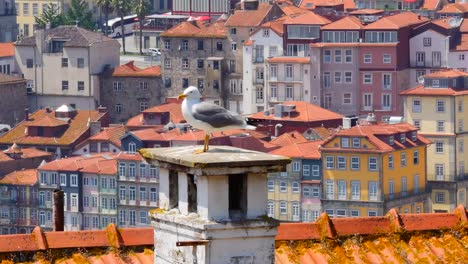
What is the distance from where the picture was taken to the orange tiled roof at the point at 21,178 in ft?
408

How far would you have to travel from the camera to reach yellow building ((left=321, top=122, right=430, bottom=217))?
11438 centimetres

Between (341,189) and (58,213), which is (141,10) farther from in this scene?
(58,213)

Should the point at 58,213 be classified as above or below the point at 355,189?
above

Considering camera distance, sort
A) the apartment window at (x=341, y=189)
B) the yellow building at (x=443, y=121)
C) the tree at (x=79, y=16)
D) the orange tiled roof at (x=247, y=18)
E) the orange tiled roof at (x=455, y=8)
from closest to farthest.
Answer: the apartment window at (x=341, y=189) → the yellow building at (x=443, y=121) → the orange tiled roof at (x=247, y=18) → the orange tiled roof at (x=455, y=8) → the tree at (x=79, y=16)

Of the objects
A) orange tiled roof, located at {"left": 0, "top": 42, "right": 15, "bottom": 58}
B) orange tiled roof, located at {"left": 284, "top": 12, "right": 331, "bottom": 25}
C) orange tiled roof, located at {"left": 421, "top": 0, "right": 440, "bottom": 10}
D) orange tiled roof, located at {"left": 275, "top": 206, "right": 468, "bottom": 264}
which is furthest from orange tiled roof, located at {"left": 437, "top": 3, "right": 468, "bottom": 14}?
orange tiled roof, located at {"left": 275, "top": 206, "right": 468, "bottom": 264}

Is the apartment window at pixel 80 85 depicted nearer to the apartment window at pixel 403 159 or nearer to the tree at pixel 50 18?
the tree at pixel 50 18

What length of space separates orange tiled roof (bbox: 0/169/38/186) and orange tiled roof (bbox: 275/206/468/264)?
317 feet

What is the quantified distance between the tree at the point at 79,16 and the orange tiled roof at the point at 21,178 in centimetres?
4360

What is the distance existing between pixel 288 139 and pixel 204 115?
97502mm

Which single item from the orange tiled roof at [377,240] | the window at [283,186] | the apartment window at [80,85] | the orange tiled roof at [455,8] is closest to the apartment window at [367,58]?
the orange tiled roof at [455,8]

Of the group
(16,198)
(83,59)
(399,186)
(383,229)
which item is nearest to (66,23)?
(83,59)

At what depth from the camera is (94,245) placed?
2681 cm

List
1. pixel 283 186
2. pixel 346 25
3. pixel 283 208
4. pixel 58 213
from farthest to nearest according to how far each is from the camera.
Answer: pixel 346 25 < pixel 283 186 < pixel 283 208 < pixel 58 213

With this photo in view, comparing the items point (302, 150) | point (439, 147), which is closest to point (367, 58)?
point (439, 147)
